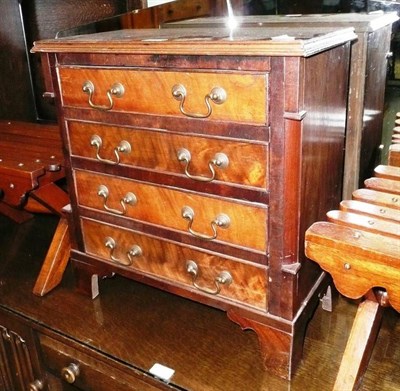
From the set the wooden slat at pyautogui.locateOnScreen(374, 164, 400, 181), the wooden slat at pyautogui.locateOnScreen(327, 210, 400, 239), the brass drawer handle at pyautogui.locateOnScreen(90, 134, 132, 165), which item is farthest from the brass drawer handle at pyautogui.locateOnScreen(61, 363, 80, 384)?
the wooden slat at pyautogui.locateOnScreen(374, 164, 400, 181)

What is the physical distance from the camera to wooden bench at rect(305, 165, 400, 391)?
2.84ft

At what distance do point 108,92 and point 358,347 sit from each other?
2.46 feet

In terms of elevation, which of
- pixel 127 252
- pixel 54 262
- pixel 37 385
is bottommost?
pixel 37 385

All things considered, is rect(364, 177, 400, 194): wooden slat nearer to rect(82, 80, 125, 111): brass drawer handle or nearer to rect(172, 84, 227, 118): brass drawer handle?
rect(172, 84, 227, 118): brass drawer handle

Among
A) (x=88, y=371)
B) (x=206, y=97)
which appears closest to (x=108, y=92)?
(x=206, y=97)

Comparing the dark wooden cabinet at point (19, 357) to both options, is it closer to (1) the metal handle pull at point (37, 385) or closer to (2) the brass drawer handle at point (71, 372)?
(1) the metal handle pull at point (37, 385)

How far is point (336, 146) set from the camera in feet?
3.72

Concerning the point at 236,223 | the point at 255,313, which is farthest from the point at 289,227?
the point at 255,313

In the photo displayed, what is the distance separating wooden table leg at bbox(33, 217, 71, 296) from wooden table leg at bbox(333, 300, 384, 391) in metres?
0.87

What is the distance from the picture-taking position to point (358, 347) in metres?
1.00

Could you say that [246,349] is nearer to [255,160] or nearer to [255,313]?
[255,313]

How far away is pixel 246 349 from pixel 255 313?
0.19 meters

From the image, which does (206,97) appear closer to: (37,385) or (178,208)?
(178,208)

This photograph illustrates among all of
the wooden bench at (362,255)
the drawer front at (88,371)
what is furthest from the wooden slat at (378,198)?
the drawer front at (88,371)
